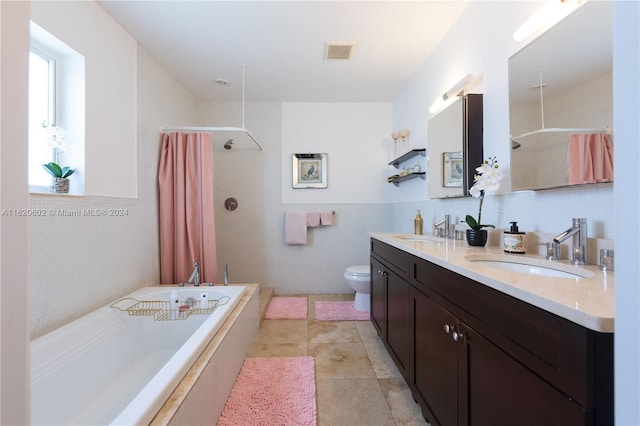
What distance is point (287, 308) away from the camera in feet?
8.96

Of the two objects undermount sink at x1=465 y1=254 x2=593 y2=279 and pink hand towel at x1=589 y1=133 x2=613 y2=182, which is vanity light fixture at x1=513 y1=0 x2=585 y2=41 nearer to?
pink hand towel at x1=589 y1=133 x2=613 y2=182

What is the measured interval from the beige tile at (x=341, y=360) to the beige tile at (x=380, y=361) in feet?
Result: 0.12

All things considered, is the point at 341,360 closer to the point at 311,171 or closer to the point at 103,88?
the point at 311,171

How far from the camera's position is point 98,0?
5.33 ft

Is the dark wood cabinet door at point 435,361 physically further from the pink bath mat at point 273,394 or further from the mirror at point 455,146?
the mirror at point 455,146

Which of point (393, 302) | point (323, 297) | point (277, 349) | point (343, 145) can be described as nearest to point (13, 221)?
point (393, 302)

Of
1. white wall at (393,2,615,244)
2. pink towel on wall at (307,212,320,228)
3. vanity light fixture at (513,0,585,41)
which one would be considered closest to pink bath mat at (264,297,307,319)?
pink towel on wall at (307,212,320,228)

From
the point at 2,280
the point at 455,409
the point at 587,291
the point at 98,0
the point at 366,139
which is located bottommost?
the point at 455,409

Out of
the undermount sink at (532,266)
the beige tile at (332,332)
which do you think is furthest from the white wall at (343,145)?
the undermount sink at (532,266)

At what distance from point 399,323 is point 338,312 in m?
1.16

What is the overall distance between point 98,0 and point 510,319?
265cm

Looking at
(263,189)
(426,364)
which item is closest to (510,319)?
(426,364)

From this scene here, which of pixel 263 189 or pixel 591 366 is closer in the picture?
pixel 591 366

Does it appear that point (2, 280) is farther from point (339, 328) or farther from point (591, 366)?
point (339, 328)
